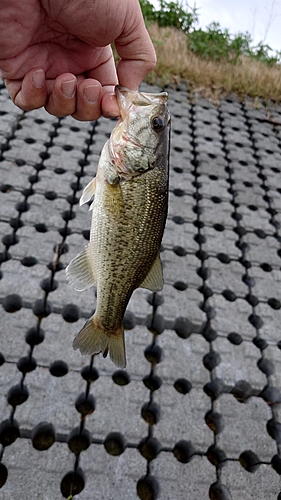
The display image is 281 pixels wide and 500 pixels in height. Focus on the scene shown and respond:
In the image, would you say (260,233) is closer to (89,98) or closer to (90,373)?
(90,373)

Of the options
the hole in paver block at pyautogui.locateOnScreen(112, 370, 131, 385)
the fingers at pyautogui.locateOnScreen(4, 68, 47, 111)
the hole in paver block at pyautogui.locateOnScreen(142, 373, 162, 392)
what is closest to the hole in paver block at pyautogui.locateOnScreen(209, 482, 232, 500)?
the hole in paver block at pyautogui.locateOnScreen(142, 373, 162, 392)

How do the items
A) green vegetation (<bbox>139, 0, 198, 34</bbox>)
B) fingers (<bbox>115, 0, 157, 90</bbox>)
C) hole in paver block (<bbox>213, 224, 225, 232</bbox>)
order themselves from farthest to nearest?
green vegetation (<bbox>139, 0, 198, 34</bbox>) → hole in paver block (<bbox>213, 224, 225, 232</bbox>) → fingers (<bbox>115, 0, 157, 90</bbox>)

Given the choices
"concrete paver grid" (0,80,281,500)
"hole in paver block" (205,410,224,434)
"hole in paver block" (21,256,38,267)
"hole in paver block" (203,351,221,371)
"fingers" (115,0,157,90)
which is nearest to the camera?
"fingers" (115,0,157,90)

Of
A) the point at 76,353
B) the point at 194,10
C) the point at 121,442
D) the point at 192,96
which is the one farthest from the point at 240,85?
the point at 121,442

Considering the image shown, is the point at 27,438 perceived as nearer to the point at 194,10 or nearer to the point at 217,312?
the point at 217,312

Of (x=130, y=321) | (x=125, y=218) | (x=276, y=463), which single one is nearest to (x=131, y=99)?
(x=125, y=218)

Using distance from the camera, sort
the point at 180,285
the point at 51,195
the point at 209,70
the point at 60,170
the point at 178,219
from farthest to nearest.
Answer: the point at 209,70 → the point at 60,170 → the point at 178,219 → the point at 51,195 → the point at 180,285

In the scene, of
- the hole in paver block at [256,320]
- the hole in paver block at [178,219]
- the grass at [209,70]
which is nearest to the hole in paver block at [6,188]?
the hole in paver block at [178,219]

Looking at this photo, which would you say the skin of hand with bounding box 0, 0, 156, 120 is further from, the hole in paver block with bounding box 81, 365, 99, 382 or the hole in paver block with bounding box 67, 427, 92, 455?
the hole in paver block with bounding box 67, 427, 92, 455
